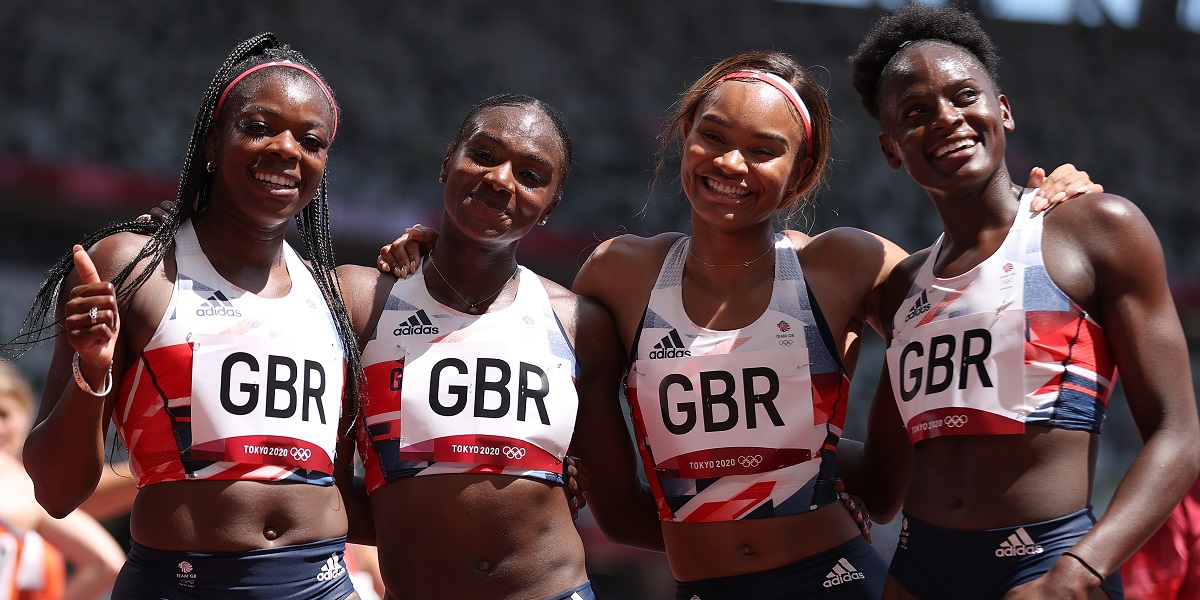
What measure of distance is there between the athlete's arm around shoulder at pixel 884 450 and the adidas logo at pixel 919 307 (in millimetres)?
150

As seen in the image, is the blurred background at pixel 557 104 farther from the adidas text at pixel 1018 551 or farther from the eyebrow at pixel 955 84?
the adidas text at pixel 1018 551

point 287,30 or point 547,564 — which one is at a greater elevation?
point 287,30

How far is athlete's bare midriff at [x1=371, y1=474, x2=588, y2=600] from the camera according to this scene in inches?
120

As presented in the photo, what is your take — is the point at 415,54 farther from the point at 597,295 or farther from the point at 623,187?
the point at 597,295

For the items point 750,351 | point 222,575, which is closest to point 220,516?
point 222,575

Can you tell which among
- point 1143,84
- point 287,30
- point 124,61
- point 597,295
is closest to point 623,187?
point 287,30

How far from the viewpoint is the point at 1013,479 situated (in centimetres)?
279

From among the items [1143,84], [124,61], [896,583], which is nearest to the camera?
[896,583]

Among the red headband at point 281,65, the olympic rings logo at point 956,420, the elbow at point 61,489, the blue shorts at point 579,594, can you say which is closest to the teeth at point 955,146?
the olympic rings logo at point 956,420

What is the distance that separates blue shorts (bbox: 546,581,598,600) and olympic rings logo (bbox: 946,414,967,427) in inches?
41.6

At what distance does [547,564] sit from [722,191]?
113cm

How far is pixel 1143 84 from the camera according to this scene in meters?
17.7

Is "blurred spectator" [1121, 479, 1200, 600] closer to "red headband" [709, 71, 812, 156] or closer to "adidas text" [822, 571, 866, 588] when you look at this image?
"adidas text" [822, 571, 866, 588]

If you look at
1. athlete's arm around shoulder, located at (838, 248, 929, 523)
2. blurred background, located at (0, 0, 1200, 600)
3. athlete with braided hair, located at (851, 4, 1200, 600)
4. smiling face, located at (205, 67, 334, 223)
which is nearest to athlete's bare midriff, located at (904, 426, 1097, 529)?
athlete with braided hair, located at (851, 4, 1200, 600)
